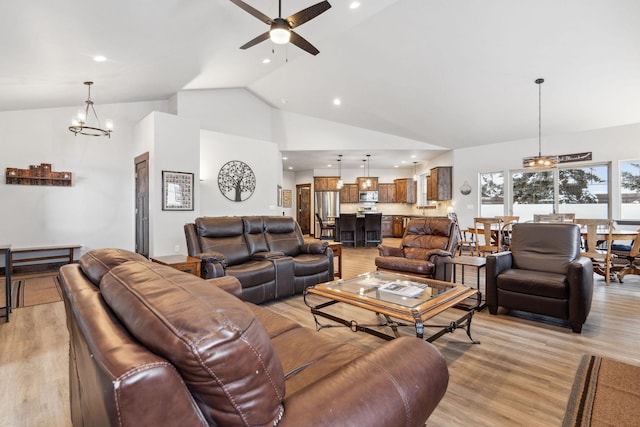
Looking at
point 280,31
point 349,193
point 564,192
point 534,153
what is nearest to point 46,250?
point 280,31

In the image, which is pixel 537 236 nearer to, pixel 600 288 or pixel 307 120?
pixel 600 288

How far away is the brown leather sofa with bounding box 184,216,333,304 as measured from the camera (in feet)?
11.4

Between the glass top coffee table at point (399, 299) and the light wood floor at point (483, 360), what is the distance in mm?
288

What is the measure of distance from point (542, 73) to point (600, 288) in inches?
126

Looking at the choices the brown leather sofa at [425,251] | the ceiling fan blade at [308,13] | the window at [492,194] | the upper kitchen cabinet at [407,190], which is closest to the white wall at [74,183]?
the ceiling fan blade at [308,13]

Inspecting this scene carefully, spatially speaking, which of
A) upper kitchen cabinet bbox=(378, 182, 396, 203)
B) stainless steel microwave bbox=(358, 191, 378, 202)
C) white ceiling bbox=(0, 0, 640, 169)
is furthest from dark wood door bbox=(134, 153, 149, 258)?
upper kitchen cabinet bbox=(378, 182, 396, 203)

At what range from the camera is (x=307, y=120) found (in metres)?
8.09

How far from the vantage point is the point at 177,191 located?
559 cm

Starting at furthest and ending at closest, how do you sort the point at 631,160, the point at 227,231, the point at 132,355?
the point at 631,160, the point at 227,231, the point at 132,355

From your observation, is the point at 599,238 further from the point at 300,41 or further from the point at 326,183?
the point at 326,183

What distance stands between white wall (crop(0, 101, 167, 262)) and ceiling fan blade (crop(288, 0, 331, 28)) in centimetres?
469

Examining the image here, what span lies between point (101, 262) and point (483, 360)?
8.16 feet

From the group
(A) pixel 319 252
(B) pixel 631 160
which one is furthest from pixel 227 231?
(B) pixel 631 160

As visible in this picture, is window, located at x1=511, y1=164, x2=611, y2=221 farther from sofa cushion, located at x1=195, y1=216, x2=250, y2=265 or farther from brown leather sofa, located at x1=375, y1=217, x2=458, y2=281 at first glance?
sofa cushion, located at x1=195, y1=216, x2=250, y2=265
